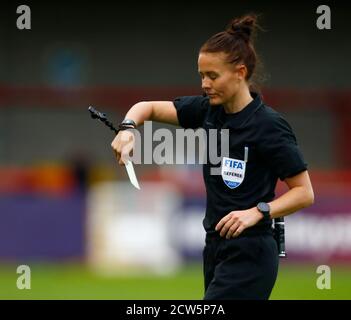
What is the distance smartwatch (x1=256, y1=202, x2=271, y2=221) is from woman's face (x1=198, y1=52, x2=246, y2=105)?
2.18ft

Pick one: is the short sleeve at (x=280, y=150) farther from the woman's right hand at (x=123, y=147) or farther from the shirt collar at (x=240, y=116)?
the woman's right hand at (x=123, y=147)

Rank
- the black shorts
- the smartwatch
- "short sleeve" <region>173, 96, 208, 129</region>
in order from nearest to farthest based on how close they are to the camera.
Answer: the smartwatch < the black shorts < "short sleeve" <region>173, 96, 208, 129</region>

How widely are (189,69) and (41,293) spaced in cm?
1482

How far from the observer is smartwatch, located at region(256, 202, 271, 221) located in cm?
586

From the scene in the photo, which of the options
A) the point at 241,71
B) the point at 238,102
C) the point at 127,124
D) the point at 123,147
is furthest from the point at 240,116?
the point at 123,147

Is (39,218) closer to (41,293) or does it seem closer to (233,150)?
(41,293)

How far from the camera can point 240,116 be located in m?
6.08

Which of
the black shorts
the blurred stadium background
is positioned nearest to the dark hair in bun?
the black shorts

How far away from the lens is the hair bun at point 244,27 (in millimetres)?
6176

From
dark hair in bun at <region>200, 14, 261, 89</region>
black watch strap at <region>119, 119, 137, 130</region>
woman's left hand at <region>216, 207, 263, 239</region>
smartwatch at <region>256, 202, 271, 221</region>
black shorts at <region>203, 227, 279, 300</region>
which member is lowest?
black shorts at <region>203, 227, 279, 300</region>

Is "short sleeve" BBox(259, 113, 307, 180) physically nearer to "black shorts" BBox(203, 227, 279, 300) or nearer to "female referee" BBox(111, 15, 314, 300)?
"female referee" BBox(111, 15, 314, 300)

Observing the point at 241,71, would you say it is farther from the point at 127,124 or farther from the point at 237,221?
the point at 237,221

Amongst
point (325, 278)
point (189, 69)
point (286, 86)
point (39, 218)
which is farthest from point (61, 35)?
point (325, 278)

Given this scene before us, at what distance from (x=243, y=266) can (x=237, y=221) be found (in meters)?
0.36
